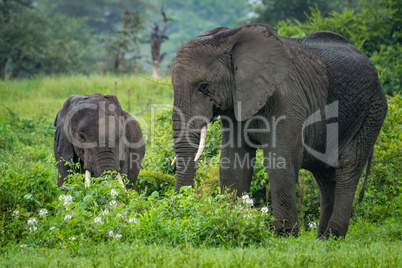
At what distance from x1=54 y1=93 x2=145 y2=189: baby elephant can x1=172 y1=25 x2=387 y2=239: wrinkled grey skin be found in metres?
2.00

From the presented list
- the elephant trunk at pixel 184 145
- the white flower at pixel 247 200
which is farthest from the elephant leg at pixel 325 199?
the elephant trunk at pixel 184 145

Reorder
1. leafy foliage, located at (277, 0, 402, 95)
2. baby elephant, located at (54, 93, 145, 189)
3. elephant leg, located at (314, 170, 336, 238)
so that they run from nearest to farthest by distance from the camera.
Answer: elephant leg, located at (314, 170, 336, 238), baby elephant, located at (54, 93, 145, 189), leafy foliage, located at (277, 0, 402, 95)

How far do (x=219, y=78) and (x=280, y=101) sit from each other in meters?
0.72

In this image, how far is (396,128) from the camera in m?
10.4

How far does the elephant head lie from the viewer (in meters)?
6.64

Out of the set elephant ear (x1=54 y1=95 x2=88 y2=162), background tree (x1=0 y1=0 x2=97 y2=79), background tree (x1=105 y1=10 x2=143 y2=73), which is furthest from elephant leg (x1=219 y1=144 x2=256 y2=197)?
background tree (x1=105 y1=10 x2=143 y2=73)

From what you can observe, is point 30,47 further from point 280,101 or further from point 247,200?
point 247,200

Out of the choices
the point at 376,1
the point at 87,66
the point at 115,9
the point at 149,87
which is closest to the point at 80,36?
the point at 87,66

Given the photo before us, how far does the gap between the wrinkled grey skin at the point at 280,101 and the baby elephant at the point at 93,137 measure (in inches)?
78.6

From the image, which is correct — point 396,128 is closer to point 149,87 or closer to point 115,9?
point 149,87

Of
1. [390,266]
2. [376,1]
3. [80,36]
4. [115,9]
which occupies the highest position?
[115,9]

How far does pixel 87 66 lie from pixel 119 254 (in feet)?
106

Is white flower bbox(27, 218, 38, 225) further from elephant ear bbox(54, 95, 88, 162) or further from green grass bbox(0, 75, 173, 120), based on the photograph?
green grass bbox(0, 75, 173, 120)

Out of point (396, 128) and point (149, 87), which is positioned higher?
point (149, 87)
